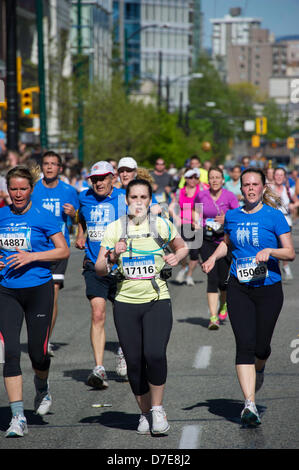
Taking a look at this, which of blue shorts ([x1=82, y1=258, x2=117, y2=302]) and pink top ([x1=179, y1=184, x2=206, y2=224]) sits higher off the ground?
pink top ([x1=179, y1=184, x2=206, y2=224])

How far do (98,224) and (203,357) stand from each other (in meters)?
1.90

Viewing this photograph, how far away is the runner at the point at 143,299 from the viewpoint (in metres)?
6.60

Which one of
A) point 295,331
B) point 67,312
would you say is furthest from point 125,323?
point 67,312

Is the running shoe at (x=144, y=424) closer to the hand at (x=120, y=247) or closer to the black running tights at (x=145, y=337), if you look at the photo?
the black running tights at (x=145, y=337)

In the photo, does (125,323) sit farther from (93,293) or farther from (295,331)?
(295,331)

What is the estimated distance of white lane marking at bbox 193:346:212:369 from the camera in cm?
936

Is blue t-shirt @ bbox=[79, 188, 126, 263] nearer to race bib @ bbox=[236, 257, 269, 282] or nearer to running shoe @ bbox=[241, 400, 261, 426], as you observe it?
race bib @ bbox=[236, 257, 269, 282]

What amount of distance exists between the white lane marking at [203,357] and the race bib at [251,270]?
7.65 ft

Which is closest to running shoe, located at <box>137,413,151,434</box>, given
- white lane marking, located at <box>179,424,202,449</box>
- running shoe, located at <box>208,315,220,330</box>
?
white lane marking, located at <box>179,424,202,449</box>

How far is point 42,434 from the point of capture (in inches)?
267

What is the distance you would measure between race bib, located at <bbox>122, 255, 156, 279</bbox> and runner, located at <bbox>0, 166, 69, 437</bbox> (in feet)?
2.31

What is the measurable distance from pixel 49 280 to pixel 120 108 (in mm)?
36068

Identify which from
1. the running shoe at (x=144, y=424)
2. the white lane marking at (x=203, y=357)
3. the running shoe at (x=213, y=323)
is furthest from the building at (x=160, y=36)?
the running shoe at (x=144, y=424)

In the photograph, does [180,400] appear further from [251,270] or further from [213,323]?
[213,323]
